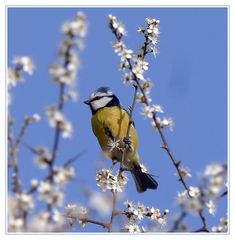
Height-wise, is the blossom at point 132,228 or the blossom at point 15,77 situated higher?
the blossom at point 15,77

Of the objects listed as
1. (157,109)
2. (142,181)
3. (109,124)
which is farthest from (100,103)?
(157,109)

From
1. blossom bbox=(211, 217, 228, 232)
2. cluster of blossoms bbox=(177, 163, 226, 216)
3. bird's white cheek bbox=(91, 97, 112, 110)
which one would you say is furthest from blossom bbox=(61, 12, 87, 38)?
bird's white cheek bbox=(91, 97, 112, 110)

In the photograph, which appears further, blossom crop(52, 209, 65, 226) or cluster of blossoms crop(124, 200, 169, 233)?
cluster of blossoms crop(124, 200, 169, 233)

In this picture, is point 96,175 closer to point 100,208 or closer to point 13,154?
point 100,208

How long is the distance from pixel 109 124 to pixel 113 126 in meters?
0.02

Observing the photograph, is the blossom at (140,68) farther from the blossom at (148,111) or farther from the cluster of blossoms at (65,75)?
the cluster of blossoms at (65,75)

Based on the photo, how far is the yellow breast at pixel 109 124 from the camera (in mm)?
2618

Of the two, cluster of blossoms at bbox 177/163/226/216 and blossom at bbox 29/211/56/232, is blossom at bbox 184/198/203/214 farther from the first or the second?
blossom at bbox 29/211/56/232

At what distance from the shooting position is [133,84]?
1691 mm

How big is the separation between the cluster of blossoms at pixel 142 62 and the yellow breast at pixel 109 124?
2.86 ft

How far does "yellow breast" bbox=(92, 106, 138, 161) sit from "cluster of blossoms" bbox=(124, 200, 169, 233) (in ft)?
2.77

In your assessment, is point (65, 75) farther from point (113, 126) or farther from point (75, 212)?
point (113, 126)

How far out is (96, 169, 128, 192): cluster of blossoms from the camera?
5.55 ft

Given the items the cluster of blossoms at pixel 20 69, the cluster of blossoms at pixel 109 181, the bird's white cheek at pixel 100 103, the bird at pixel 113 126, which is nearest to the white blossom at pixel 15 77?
the cluster of blossoms at pixel 20 69
